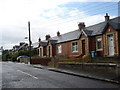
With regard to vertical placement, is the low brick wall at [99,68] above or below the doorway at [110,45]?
below

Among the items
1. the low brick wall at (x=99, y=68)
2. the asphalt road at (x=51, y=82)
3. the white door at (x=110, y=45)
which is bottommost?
the asphalt road at (x=51, y=82)

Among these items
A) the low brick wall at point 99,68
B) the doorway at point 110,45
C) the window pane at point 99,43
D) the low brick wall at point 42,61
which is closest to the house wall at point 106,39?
the doorway at point 110,45

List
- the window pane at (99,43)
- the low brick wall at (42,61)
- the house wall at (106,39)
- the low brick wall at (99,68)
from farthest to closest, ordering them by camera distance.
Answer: the low brick wall at (42,61), the window pane at (99,43), the house wall at (106,39), the low brick wall at (99,68)

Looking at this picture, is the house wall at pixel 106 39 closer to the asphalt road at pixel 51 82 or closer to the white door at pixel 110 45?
the white door at pixel 110 45

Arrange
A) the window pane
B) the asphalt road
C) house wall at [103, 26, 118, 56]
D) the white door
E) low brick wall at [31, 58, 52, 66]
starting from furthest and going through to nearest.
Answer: low brick wall at [31, 58, 52, 66] < the window pane < the white door < house wall at [103, 26, 118, 56] < the asphalt road

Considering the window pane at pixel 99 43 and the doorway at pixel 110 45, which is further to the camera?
the window pane at pixel 99 43

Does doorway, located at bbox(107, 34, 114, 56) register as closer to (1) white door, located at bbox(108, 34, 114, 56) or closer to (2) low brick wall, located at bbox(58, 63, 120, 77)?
(1) white door, located at bbox(108, 34, 114, 56)

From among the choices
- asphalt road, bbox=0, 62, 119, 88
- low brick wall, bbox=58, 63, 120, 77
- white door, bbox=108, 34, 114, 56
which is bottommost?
asphalt road, bbox=0, 62, 119, 88

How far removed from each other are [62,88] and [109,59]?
11.1m

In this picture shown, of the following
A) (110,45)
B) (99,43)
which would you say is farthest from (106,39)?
(99,43)

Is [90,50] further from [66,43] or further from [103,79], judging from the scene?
[103,79]

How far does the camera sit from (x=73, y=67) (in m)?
22.4

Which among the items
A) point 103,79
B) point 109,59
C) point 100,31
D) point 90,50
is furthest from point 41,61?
point 103,79

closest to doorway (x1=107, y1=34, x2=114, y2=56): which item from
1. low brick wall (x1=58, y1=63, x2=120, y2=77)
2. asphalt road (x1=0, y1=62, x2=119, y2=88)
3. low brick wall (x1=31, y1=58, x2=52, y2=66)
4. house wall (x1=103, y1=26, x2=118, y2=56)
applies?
house wall (x1=103, y1=26, x2=118, y2=56)
